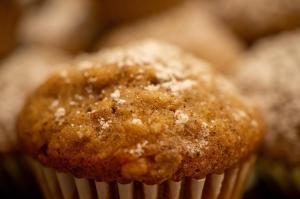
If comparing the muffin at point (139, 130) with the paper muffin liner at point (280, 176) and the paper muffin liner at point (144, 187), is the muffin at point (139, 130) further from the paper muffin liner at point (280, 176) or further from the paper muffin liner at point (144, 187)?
the paper muffin liner at point (280, 176)

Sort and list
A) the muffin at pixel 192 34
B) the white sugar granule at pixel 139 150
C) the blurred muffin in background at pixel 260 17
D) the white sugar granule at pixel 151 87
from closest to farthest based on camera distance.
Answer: the white sugar granule at pixel 139 150, the white sugar granule at pixel 151 87, the muffin at pixel 192 34, the blurred muffin in background at pixel 260 17

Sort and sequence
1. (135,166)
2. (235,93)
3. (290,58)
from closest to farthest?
1. (135,166)
2. (235,93)
3. (290,58)

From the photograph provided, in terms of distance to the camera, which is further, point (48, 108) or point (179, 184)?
point (48, 108)

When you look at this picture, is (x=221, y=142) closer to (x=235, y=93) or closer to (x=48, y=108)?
(x=235, y=93)

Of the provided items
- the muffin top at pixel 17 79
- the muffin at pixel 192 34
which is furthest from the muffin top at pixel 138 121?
the muffin at pixel 192 34

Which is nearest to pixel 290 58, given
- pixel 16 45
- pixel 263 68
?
pixel 263 68

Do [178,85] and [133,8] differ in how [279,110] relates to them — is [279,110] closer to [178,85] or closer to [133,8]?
[178,85]
